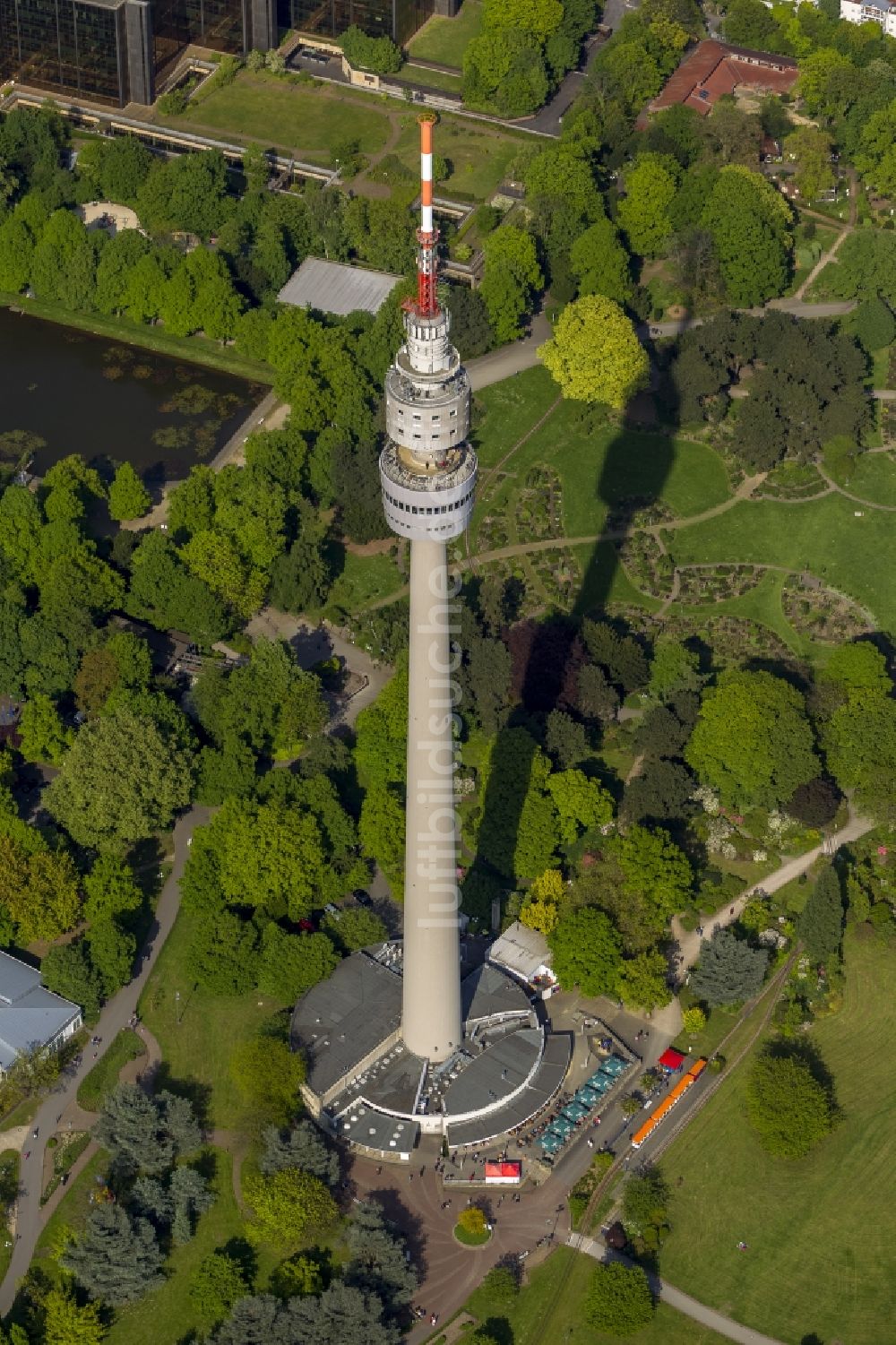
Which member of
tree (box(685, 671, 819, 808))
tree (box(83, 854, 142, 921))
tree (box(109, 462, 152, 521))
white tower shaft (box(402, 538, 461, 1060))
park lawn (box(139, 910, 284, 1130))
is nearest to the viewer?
white tower shaft (box(402, 538, 461, 1060))

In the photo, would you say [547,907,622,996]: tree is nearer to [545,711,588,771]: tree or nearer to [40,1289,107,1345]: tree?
[545,711,588,771]: tree

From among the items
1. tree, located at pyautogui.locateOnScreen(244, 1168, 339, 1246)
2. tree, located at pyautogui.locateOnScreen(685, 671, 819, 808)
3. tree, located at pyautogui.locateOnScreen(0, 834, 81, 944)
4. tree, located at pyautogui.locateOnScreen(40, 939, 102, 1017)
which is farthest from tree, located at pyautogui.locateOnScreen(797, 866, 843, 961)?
tree, located at pyautogui.locateOnScreen(0, 834, 81, 944)

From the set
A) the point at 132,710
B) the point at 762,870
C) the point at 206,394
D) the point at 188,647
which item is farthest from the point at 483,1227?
the point at 206,394

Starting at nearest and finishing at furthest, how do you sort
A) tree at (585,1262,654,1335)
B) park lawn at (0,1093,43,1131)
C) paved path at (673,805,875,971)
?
tree at (585,1262,654,1335) < park lawn at (0,1093,43,1131) < paved path at (673,805,875,971)

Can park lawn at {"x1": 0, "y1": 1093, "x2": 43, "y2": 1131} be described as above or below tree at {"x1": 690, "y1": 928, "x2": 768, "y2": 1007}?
below

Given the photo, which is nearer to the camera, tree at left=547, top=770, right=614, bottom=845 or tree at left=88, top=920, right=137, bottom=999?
tree at left=88, top=920, right=137, bottom=999

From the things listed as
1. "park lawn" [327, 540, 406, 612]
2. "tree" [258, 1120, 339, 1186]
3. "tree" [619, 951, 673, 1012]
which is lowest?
"tree" [258, 1120, 339, 1186]

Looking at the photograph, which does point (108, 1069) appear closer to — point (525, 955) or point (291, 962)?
point (291, 962)
